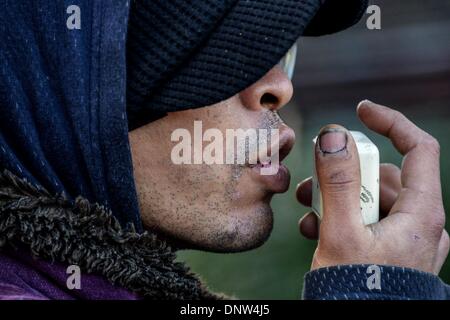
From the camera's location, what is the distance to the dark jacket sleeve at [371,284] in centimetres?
158

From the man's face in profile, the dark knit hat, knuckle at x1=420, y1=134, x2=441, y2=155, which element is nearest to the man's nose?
the man's face in profile

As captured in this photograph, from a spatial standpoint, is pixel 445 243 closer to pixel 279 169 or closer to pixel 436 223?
pixel 436 223

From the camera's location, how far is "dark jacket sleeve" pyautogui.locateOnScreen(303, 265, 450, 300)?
62.4 inches

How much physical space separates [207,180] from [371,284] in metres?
0.43

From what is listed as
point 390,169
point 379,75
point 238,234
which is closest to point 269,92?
point 238,234

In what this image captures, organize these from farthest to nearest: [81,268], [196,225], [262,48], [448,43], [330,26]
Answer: [448,43]
[330,26]
[196,225]
[262,48]
[81,268]

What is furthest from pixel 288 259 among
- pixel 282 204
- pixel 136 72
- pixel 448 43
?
pixel 136 72

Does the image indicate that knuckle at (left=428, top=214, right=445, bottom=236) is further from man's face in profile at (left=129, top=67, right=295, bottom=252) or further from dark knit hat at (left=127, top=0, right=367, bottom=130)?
dark knit hat at (left=127, top=0, right=367, bottom=130)

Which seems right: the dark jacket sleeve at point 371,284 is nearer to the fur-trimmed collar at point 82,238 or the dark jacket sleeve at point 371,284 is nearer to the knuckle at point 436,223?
the knuckle at point 436,223

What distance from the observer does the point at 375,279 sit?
A: 1.61 meters

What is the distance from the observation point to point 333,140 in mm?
1715

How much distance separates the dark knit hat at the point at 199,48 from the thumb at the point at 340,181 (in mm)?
212
